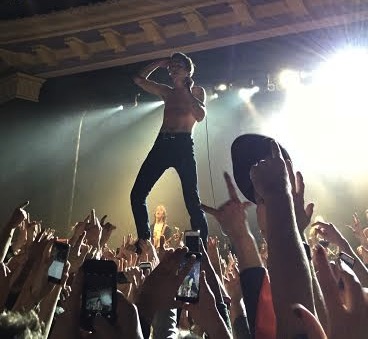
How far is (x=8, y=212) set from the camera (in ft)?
26.0

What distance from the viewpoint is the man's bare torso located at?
168 inches

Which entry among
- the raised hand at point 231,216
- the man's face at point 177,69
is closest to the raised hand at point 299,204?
the raised hand at point 231,216

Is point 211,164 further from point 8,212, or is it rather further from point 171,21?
point 8,212

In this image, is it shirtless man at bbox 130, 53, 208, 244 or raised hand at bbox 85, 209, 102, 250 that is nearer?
raised hand at bbox 85, 209, 102, 250

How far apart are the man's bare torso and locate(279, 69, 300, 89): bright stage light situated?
2.99 metres

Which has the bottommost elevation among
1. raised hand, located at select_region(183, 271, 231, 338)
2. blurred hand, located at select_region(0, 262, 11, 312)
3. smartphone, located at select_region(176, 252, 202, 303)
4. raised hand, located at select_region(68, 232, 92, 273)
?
raised hand, located at select_region(183, 271, 231, 338)

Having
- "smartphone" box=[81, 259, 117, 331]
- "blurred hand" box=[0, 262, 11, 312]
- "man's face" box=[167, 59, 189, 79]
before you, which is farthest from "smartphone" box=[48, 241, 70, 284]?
"man's face" box=[167, 59, 189, 79]

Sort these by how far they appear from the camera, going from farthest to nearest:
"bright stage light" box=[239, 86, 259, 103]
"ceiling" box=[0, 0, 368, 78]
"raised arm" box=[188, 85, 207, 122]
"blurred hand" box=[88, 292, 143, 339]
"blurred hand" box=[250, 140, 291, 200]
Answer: "bright stage light" box=[239, 86, 259, 103]
"ceiling" box=[0, 0, 368, 78]
"raised arm" box=[188, 85, 207, 122]
"blurred hand" box=[250, 140, 291, 200]
"blurred hand" box=[88, 292, 143, 339]

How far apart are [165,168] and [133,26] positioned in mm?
4157

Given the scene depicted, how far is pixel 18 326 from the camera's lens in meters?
1.11

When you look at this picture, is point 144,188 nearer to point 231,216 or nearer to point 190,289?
point 231,216

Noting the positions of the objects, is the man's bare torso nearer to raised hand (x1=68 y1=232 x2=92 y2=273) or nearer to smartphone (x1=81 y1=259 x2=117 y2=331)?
raised hand (x1=68 y1=232 x2=92 y2=273)

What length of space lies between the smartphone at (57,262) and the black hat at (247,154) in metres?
0.69

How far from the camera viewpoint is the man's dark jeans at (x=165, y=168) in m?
3.97
